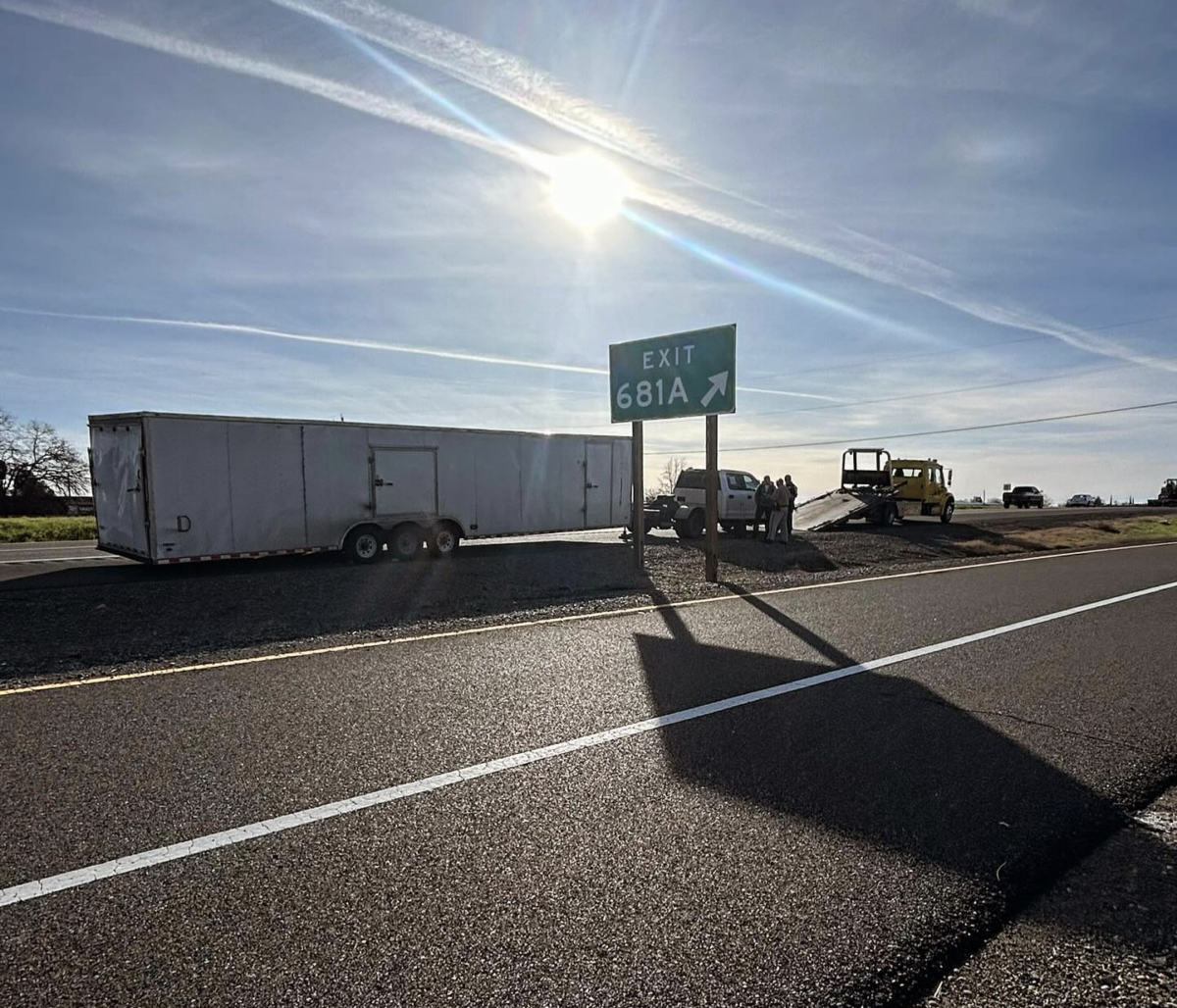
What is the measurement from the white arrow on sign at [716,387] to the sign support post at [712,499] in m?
0.26

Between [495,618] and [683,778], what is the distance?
5246mm

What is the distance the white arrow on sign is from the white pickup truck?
8334 millimetres

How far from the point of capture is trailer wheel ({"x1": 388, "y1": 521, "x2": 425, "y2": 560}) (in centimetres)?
1549

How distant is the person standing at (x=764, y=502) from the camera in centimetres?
2079

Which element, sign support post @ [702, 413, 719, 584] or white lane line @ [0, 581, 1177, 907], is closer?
white lane line @ [0, 581, 1177, 907]

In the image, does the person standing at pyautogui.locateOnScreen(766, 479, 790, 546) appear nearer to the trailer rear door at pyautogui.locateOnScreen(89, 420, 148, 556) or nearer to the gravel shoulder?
the gravel shoulder

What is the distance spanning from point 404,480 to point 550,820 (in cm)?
1283

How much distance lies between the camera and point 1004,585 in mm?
12148

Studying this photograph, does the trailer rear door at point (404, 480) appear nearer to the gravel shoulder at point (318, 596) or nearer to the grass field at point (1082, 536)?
the gravel shoulder at point (318, 596)

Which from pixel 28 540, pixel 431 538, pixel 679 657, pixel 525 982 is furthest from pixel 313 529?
pixel 28 540

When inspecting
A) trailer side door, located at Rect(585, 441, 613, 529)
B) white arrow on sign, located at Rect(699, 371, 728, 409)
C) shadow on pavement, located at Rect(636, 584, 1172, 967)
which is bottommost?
shadow on pavement, located at Rect(636, 584, 1172, 967)

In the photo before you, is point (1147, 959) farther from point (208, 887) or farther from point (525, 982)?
point (208, 887)

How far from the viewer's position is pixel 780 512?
19.9 metres

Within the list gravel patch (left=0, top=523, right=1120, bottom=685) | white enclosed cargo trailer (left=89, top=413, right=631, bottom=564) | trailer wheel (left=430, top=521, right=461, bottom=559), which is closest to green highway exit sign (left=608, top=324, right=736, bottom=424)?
gravel patch (left=0, top=523, right=1120, bottom=685)
